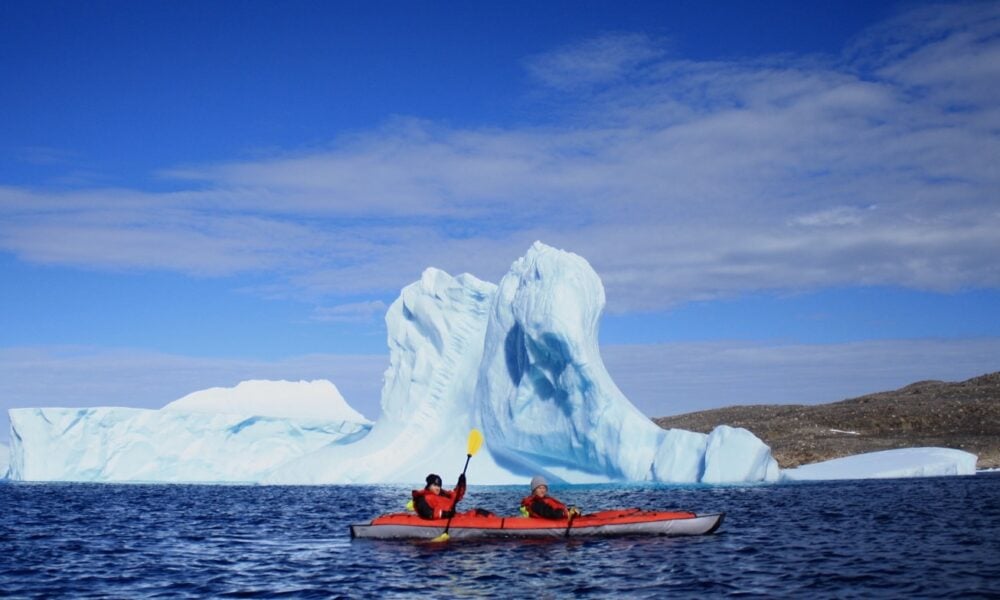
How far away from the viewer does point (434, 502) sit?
18.1m

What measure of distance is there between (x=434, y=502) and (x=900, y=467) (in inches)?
984

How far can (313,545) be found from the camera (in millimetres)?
18000

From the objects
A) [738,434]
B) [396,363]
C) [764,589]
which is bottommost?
[764,589]

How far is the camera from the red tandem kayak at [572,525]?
17672mm

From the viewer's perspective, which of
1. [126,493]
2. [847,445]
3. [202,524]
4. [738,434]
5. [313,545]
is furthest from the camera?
[847,445]

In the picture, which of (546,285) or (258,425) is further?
(258,425)

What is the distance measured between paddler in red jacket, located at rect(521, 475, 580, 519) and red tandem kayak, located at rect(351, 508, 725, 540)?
0.13 m

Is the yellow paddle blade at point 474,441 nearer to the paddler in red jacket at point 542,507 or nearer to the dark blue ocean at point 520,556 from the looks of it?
the paddler in red jacket at point 542,507

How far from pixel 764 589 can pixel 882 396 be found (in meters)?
74.7

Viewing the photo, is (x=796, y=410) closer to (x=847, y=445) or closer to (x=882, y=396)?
(x=882, y=396)

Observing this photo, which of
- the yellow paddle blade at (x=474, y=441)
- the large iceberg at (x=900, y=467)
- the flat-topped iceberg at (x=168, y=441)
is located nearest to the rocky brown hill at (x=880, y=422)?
the large iceberg at (x=900, y=467)

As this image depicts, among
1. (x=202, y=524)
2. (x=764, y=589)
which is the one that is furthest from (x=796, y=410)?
(x=764, y=589)

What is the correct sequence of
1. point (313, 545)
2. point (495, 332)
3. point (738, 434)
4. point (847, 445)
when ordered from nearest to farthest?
1. point (313, 545)
2. point (738, 434)
3. point (495, 332)
4. point (847, 445)

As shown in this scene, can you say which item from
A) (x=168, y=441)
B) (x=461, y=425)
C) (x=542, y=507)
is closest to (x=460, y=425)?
(x=461, y=425)
